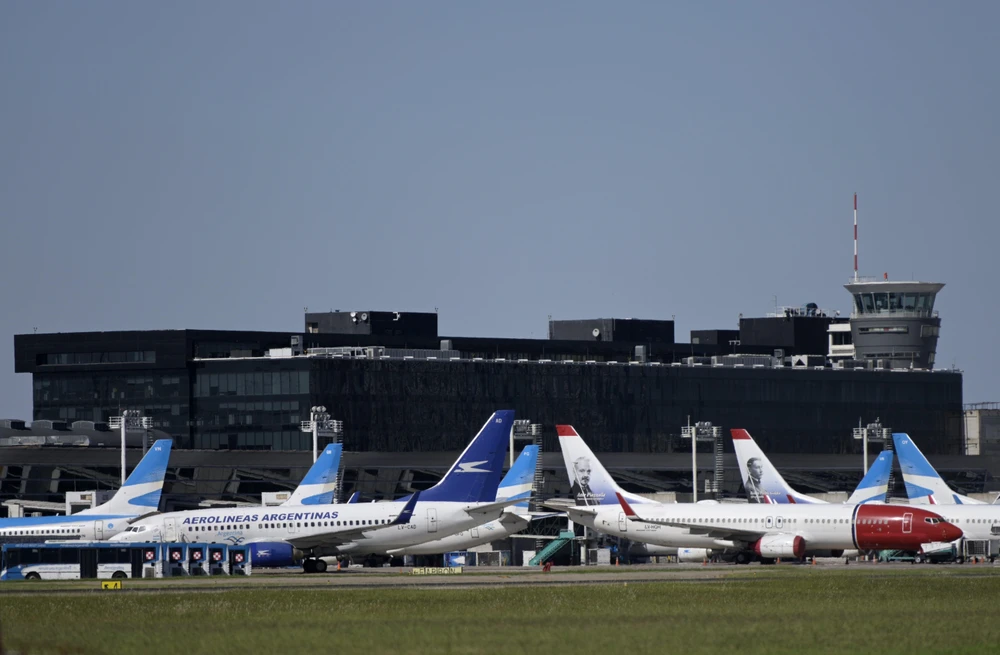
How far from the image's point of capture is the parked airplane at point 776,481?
12619cm

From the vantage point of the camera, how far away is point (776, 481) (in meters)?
132

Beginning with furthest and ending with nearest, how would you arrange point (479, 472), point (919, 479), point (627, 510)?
1. point (919, 479)
2. point (627, 510)
3. point (479, 472)

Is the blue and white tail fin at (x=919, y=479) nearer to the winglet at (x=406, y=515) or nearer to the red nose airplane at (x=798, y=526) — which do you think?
the red nose airplane at (x=798, y=526)

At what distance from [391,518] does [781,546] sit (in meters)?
27.4

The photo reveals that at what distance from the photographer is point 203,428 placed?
7367 inches

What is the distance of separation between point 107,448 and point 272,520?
2632 inches

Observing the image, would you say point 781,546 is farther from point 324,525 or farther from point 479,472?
point 324,525

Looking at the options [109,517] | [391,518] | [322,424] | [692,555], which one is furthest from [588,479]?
[322,424]

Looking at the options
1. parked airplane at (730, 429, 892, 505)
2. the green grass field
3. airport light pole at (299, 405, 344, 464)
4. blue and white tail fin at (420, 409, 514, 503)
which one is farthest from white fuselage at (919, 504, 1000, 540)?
airport light pole at (299, 405, 344, 464)

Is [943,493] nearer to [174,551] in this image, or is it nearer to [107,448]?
[174,551]

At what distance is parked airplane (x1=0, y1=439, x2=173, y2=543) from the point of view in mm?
98812

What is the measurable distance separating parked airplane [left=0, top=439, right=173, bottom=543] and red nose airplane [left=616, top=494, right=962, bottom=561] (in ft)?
102

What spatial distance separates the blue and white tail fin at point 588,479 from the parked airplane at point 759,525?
90 mm

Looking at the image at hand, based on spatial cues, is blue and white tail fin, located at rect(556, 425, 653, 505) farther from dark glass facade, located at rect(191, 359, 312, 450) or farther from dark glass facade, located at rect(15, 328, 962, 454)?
dark glass facade, located at rect(191, 359, 312, 450)
